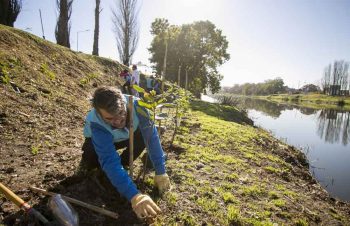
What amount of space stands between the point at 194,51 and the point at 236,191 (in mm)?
20503

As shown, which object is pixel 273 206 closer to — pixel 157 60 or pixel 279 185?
pixel 279 185

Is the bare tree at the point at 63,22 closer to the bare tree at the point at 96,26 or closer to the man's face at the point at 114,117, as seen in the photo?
the bare tree at the point at 96,26

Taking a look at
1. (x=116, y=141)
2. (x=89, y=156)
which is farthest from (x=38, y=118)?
(x=116, y=141)

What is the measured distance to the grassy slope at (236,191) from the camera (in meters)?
3.41

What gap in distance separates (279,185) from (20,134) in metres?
5.12

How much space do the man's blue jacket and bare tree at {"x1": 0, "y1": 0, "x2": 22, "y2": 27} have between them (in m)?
16.5

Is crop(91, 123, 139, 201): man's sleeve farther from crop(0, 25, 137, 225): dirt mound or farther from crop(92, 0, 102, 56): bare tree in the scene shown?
crop(92, 0, 102, 56): bare tree

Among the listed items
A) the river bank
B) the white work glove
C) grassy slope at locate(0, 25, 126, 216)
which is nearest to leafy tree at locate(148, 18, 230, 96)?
grassy slope at locate(0, 25, 126, 216)

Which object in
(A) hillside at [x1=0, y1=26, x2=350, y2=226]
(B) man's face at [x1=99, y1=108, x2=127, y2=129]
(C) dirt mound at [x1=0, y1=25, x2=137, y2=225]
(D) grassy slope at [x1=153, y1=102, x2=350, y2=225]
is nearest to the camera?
(B) man's face at [x1=99, y1=108, x2=127, y2=129]

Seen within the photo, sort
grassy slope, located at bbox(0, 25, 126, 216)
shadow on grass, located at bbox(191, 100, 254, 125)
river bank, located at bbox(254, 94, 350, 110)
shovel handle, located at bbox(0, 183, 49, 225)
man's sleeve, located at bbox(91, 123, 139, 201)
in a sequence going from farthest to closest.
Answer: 1. river bank, located at bbox(254, 94, 350, 110)
2. shadow on grass, located at bbox(191, 100, 254, 125)
3. grassy slope, located at bbox(0, 25, 126, 216)
4. man's sleeve, located at bbox(91, 123, 139, 201)
5. shovel handle, located at bbox(0, 183, 49, 225)

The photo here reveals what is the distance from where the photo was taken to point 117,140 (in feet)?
10.4

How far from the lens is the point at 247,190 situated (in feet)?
A: 14.5

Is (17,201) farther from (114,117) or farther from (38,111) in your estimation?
(38,111)

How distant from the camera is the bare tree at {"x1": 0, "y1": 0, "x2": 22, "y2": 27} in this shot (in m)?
15.4
